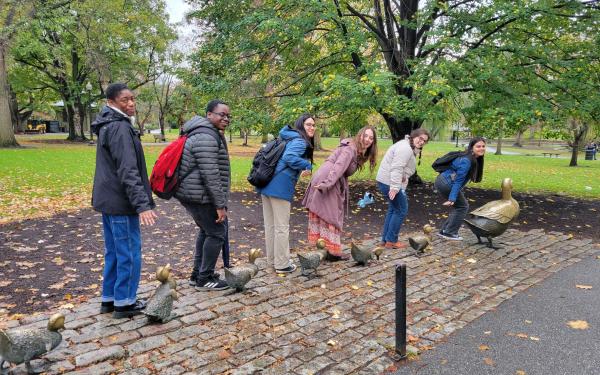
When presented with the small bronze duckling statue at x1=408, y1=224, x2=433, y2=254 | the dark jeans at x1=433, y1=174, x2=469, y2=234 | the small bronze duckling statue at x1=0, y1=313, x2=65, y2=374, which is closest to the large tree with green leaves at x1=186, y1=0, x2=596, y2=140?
the dark jeans at x1=433, y1=174, x2=469, y2=234

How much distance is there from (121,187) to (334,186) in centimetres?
275

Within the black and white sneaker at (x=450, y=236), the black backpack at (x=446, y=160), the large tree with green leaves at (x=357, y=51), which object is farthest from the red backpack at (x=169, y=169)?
the large tree with green leaves at (x=357, y=51)

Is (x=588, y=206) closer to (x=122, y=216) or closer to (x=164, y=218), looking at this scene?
(x=164, y=218)

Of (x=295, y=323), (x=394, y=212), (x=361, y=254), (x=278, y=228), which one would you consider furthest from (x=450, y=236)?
(x=295, y=323)

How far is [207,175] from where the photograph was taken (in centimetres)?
429

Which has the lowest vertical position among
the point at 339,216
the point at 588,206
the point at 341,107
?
the point at 588,206

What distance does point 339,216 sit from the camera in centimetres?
582

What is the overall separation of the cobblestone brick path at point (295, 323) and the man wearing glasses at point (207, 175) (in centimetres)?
72

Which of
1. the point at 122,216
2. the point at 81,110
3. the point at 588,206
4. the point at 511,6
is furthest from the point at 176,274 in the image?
the point at 81,110

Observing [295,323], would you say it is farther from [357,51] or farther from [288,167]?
[357,51]

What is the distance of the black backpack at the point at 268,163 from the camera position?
5.17m

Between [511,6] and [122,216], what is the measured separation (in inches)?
358

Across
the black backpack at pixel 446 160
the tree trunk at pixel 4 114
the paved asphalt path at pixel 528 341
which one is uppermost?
the tree trunk at pixel 4 114

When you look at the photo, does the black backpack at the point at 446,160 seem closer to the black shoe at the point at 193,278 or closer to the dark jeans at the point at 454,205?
the dark jeans at the point at 454,205
